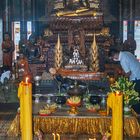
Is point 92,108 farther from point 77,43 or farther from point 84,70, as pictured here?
point 77,43

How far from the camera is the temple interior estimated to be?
4203 millimetres

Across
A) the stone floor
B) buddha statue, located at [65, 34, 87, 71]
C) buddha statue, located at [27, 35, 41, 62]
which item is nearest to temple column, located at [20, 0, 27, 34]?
buddha statue, located at [27, 35, 41, 62]

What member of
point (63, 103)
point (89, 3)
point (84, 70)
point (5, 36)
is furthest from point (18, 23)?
point (63, 103)

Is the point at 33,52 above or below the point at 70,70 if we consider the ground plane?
above

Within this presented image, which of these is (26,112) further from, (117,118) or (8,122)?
(8,122)

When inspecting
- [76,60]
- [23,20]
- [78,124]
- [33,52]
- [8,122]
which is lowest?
[8,122]

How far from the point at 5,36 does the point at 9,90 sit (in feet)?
9.87

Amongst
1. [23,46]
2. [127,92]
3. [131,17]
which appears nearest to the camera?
[127,92]

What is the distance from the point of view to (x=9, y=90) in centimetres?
740

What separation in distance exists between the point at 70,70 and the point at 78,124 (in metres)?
4.02

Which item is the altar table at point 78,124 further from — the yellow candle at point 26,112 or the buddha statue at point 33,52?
the buddha statue at point 33,52

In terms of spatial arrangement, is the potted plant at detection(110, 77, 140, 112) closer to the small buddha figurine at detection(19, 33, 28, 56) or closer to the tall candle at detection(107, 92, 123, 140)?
the tall candle at detection(107, 92, 123, 140)

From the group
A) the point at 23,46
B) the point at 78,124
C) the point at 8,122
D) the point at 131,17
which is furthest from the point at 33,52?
the point at 78,124

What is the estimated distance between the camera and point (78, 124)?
168 inches
